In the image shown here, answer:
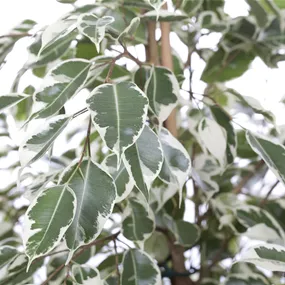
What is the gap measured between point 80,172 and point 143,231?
164 mm

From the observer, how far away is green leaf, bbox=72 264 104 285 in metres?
0.50

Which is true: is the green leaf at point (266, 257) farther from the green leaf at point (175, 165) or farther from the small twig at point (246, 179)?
the small twig at point (246, 179)

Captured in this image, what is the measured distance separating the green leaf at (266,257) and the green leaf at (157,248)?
231 mm

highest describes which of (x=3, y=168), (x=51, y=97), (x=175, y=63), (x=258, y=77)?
(x=51, y=97)

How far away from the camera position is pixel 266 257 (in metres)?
0.47

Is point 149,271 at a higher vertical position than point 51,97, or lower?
lower

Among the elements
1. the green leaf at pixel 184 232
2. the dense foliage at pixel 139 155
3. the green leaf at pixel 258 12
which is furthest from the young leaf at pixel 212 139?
the green leaf at pixel 258 12

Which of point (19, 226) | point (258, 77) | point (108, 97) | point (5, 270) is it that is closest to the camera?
point (108, 97)

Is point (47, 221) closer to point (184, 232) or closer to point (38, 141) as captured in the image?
point (38, 141)

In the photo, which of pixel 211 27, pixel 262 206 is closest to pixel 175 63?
pixel 211 27

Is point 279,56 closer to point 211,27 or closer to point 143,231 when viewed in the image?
point 211,27

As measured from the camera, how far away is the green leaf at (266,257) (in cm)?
46

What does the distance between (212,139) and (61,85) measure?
0.66 feet

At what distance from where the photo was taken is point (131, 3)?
60cm
